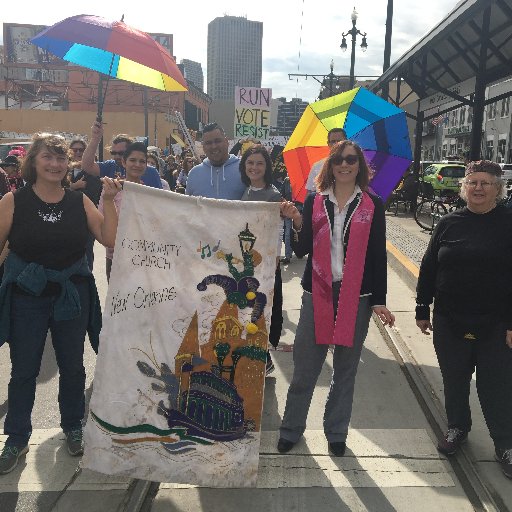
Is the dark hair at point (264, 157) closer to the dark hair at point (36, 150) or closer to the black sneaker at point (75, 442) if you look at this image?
the dark hair at point (36, 150)

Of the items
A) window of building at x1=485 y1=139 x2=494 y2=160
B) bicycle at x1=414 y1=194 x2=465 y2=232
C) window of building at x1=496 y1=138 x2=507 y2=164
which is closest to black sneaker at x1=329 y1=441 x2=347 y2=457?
bicycle at x1=414 y1=194 x2=465 y2=232

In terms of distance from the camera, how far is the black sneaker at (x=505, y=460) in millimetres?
3078

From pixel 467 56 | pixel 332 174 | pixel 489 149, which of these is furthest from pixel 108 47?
pixel 489 149

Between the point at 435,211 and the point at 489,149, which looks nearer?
the point at 435,211

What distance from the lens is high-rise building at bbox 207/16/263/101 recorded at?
307 feet

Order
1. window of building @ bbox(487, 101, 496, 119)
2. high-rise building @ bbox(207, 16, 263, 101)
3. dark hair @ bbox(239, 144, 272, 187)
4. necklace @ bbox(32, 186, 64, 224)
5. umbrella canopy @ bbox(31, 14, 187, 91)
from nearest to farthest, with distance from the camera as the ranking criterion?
necklace @ bbox(32, 186, 64, 224), umbrella canopy @ bbox(31, 14, 187, 91), dark hair @ bbox(239, 144, 272, 187), window of building @ bbox(487, 101, 496, 119), high-rise building @ bbox(207, 16, 263, 101)

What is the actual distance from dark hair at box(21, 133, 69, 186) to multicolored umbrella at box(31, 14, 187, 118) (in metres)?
0.99

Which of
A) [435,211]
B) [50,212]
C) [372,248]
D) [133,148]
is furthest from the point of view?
[435,211]

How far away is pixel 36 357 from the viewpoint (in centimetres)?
314

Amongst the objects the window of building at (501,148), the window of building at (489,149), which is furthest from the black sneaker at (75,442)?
the window of building at (489,149)

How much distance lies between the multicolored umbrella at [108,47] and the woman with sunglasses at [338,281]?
1664 millimetres

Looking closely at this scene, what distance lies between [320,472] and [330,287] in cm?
106

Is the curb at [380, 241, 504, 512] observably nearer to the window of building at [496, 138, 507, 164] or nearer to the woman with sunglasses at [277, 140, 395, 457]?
the woman with sunglasses at [277, 140, 395, 457]

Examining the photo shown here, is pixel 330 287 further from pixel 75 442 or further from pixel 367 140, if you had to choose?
pixel 367 140
